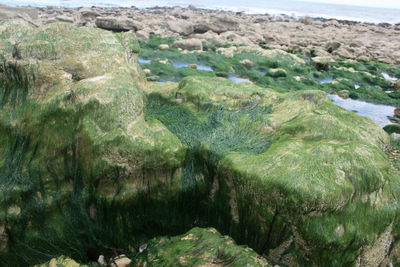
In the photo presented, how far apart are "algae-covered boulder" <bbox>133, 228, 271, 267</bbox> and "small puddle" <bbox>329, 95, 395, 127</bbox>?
9194 millimetres

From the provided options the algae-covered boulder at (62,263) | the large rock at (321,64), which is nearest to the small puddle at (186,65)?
the large rock at (321,64)

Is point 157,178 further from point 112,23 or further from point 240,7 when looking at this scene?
point 240,7

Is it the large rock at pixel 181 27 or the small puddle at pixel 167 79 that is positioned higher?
the large rock at pixel 181 27

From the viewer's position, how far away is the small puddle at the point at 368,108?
1133 centimetres

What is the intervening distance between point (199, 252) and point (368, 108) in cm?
1104

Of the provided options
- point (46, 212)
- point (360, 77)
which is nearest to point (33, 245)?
point (46, 212)

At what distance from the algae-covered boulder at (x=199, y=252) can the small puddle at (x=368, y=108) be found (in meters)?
9.19

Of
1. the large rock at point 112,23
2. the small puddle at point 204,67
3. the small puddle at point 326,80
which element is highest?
the large rock at point 112,23

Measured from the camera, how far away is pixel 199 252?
148 inches

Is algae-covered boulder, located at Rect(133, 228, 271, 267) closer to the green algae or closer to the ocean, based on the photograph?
the green algae

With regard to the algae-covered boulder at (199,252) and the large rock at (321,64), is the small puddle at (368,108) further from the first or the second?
the algae-covered boulder at (199,252)

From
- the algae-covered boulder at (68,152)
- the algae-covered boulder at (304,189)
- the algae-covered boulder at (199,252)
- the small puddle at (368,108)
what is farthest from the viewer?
the small puddle at (368,108)

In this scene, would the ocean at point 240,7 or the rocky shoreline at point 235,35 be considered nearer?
the rocky shoreline at point 235,35

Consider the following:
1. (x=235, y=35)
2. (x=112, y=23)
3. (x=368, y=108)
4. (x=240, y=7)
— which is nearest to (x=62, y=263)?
(x=368, y=108)
